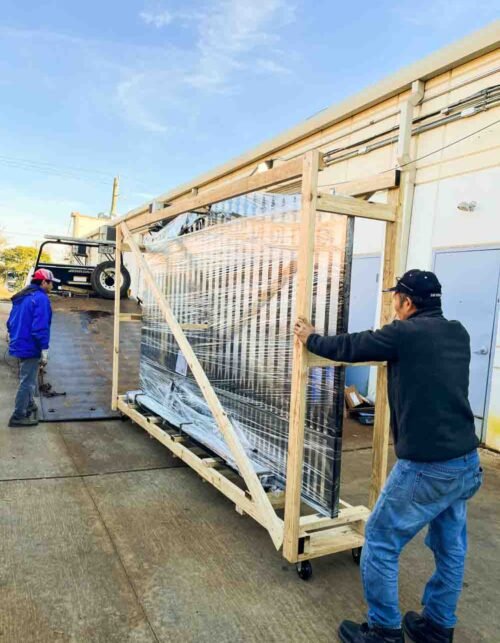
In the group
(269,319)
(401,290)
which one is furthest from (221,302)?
(401,290)

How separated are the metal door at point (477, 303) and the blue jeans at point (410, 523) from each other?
3531 mm

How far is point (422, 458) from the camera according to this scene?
2.02m

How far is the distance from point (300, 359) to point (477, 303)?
3.66 metres

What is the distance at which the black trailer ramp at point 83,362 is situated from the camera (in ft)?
19.1

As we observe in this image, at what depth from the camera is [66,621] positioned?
2229mm

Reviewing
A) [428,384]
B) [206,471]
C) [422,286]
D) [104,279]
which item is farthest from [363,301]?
[104,279]

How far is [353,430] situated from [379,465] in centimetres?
315

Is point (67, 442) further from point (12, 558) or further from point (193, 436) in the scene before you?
point (12, 558)

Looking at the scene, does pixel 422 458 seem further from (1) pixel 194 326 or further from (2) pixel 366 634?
(1) pixel 194 326

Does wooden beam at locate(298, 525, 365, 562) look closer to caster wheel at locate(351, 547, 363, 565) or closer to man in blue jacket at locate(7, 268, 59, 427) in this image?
caster wheel at locate(351, 547, 363, 565)

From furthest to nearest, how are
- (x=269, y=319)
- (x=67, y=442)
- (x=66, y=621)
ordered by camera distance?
1. (x=67, y=442)
2. (x=269, y=319)
3. (x=66, y=621)

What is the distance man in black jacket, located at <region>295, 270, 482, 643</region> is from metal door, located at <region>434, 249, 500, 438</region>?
3.53 metres

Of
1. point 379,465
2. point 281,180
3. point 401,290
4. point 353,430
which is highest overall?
point 281,180

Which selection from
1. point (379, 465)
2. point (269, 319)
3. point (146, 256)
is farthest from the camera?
point (146, 256)
